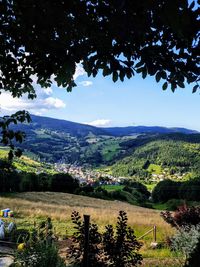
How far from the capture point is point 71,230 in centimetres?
1989

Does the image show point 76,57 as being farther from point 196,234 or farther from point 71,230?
point 71,230

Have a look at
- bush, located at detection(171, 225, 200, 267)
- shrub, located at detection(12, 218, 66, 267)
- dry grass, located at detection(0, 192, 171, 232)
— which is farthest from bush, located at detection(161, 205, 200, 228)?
shrub, located at detection(12, 218, 66, 267)

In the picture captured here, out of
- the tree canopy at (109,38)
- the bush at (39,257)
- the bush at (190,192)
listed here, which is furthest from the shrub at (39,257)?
the bush at (190,192)

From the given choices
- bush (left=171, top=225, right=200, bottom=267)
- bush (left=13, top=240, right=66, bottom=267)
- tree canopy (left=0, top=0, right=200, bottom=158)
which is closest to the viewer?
tree canopy (left=0, top=0, right=200, bottom=158)

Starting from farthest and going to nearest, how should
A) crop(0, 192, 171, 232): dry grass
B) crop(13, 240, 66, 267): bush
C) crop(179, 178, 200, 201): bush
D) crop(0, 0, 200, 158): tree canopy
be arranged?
1. crop(179, 178, 200, 201): bush
2. crop(0, 192, 171, 232): dry grass
3. crop(13, 240, 66, 267): bush
4. crop(0, 0, 200, 158): tree canopy

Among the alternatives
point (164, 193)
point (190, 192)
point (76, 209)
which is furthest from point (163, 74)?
point (164, 193)

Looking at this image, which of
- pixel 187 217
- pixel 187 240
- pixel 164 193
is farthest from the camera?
pixel 164 193

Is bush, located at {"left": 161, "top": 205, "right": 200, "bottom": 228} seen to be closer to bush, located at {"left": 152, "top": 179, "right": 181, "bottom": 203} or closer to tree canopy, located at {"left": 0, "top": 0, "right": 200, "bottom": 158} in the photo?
tree canopy, located at {"left": 0, "top": 0, "right": 200, "bottom": 158}

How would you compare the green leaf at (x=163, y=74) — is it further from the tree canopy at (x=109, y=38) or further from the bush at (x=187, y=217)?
the bush at (x=187, y=217)

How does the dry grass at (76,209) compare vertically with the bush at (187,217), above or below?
below

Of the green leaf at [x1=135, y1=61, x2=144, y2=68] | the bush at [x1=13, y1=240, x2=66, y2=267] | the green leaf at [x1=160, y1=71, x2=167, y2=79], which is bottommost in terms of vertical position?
the bush at [x1=13, y1=240, x2=66, y2=267]

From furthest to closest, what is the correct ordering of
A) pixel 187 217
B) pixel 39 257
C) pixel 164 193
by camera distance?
pixel 164 193 < pixel 187 217 < pixel 39 257

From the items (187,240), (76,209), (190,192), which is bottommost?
(190,192)

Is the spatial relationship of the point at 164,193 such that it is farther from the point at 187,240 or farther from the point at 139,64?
the point at 139,64
